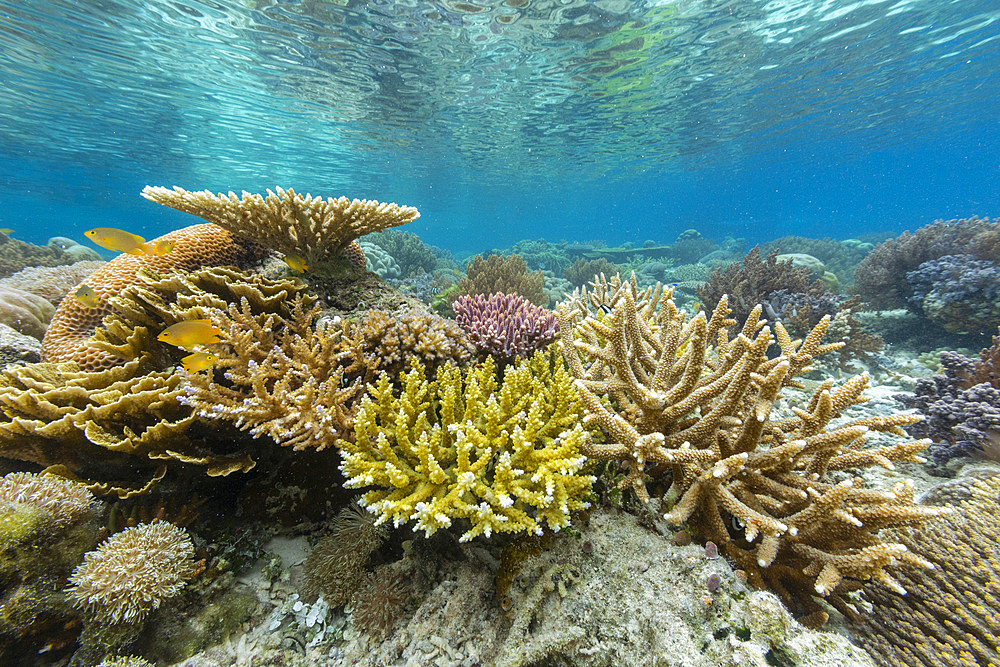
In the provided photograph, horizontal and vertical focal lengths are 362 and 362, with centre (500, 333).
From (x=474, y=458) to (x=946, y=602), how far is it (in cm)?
250

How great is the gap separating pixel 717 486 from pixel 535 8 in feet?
53.5

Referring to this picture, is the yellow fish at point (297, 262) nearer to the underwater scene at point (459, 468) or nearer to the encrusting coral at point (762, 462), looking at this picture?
the underwater scene at point (459, 468)

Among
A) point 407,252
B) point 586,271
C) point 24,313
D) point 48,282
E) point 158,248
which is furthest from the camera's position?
point 407,252

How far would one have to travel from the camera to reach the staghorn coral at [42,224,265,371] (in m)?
3.10

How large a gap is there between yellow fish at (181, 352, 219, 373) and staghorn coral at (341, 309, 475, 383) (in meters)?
0.85

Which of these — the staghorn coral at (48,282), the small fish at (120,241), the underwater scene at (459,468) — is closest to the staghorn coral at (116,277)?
the underwater scene at (459,468)

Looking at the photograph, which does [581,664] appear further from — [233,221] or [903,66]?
[903,66]

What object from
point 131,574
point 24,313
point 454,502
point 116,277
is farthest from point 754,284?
A: point 24,313

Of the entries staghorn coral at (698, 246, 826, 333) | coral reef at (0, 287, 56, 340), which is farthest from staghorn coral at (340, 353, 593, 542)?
staghorn coral at (698, 246, 826, 333)

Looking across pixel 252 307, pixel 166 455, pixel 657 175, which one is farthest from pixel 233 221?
pixel 657 175

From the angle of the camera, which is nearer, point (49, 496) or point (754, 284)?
point (49, 496)

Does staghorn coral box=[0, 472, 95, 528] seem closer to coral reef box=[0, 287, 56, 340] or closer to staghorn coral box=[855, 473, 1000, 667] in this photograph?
coral reef box=[0, 287, 56, 340]

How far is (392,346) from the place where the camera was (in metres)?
3.05

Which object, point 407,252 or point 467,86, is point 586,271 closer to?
point 407,252
